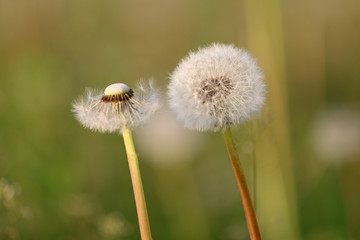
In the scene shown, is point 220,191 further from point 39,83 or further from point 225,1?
point 225,1

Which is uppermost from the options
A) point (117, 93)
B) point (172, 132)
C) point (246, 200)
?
point (172, 132)

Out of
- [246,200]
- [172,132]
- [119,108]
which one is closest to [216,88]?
[119,108]

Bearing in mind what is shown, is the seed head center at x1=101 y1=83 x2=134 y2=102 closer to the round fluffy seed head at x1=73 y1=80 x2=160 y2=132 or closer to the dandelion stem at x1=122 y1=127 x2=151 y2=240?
the round fluffy seed head at x1=73 y1=80 x2=160 y2=132

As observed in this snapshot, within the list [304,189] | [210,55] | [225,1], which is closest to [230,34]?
[225,1]

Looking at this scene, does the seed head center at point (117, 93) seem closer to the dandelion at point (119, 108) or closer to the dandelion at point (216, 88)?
the dandelion at point (119, 108)

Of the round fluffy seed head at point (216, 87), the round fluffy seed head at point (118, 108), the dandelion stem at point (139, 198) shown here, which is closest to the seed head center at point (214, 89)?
the round fluffy seed head at point (216, 87)

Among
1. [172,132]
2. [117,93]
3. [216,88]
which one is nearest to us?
[117,93]

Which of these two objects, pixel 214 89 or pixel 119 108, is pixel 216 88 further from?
pixel 119 108
